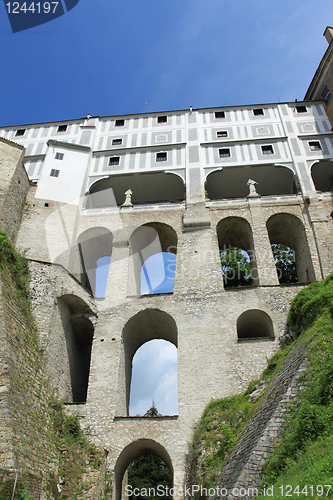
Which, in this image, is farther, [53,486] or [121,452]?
[121,452]

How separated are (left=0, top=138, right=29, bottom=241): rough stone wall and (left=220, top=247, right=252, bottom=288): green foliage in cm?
1206

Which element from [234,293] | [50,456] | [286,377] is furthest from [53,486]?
[234,293]

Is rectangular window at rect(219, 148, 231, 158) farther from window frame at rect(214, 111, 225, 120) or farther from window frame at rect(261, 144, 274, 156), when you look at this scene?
window frame at rect(214, 111, 225, 120)

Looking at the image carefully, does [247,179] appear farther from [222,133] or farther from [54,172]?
[54,172]

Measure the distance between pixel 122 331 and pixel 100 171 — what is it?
10.6 metres

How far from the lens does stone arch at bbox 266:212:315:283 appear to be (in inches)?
714

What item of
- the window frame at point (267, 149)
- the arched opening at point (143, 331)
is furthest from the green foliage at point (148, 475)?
the window frame at point (267, 149)

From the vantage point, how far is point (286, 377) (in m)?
9.49

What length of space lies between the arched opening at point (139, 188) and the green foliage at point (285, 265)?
24.6ft

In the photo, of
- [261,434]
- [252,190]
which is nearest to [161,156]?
[252,190]

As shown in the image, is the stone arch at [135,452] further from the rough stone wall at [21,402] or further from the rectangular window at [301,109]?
the rectangular window at [301,109]

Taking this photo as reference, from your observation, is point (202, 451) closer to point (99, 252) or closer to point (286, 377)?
point (286, 377)

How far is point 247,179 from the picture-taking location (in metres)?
22.6

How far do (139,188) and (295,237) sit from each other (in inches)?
373
